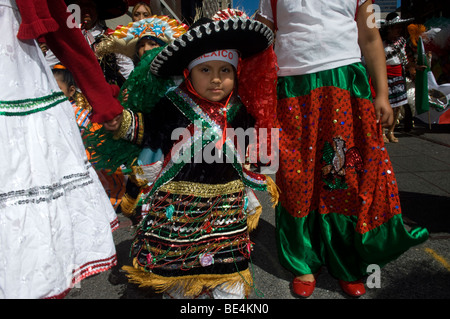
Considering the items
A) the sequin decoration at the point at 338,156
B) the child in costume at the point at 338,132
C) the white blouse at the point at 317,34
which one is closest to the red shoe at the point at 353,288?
the child in costume at the point at 338,132

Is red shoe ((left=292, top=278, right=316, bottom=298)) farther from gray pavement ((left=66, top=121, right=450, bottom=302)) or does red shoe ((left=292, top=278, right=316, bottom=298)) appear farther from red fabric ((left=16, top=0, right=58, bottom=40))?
red fabric ((left=16, top=0, right=58, bottom=40))

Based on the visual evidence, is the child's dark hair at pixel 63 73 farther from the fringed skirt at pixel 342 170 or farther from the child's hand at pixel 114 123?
the fringed skirt at pixel 342 170

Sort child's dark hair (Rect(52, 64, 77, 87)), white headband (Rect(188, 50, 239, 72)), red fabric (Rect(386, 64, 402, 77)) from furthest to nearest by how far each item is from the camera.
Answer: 1. red fabric (Rect(386, 64, 402, 77))
2. child's dark hair (Rect(52, 64, 77, 87))
3. white headband (Rect(188, 50, 239, 72))

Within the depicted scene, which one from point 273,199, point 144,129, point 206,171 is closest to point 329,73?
point 273,199

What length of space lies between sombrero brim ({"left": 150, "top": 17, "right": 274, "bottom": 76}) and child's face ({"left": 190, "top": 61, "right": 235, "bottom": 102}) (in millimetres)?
67

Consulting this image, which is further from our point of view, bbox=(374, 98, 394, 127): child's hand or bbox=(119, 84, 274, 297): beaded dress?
bbox=(374, 98, 394, 127): child's hand

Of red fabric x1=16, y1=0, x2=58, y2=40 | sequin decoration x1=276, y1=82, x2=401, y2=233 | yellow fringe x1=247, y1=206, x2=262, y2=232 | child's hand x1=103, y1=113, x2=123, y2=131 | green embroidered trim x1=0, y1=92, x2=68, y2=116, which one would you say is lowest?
yellow fringe x1=247, y1=206, x2=262, y2=232

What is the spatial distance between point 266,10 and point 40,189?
154cm

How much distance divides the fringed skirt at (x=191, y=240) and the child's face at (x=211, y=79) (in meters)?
0.47

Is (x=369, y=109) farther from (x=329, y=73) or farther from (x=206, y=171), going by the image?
(x=206, y=171)

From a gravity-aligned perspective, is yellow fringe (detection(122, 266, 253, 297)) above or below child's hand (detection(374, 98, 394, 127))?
below

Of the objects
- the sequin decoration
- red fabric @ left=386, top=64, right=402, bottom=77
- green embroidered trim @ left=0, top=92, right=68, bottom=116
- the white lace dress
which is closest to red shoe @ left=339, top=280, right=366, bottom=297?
the sequin decoration

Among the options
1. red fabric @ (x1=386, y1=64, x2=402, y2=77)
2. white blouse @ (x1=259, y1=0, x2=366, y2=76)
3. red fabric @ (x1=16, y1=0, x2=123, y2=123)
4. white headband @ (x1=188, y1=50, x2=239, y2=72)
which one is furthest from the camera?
red fabric @ (x1=386, y1=64, x2=402, y2=77)

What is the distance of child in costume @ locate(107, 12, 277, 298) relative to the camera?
5.13 ft
